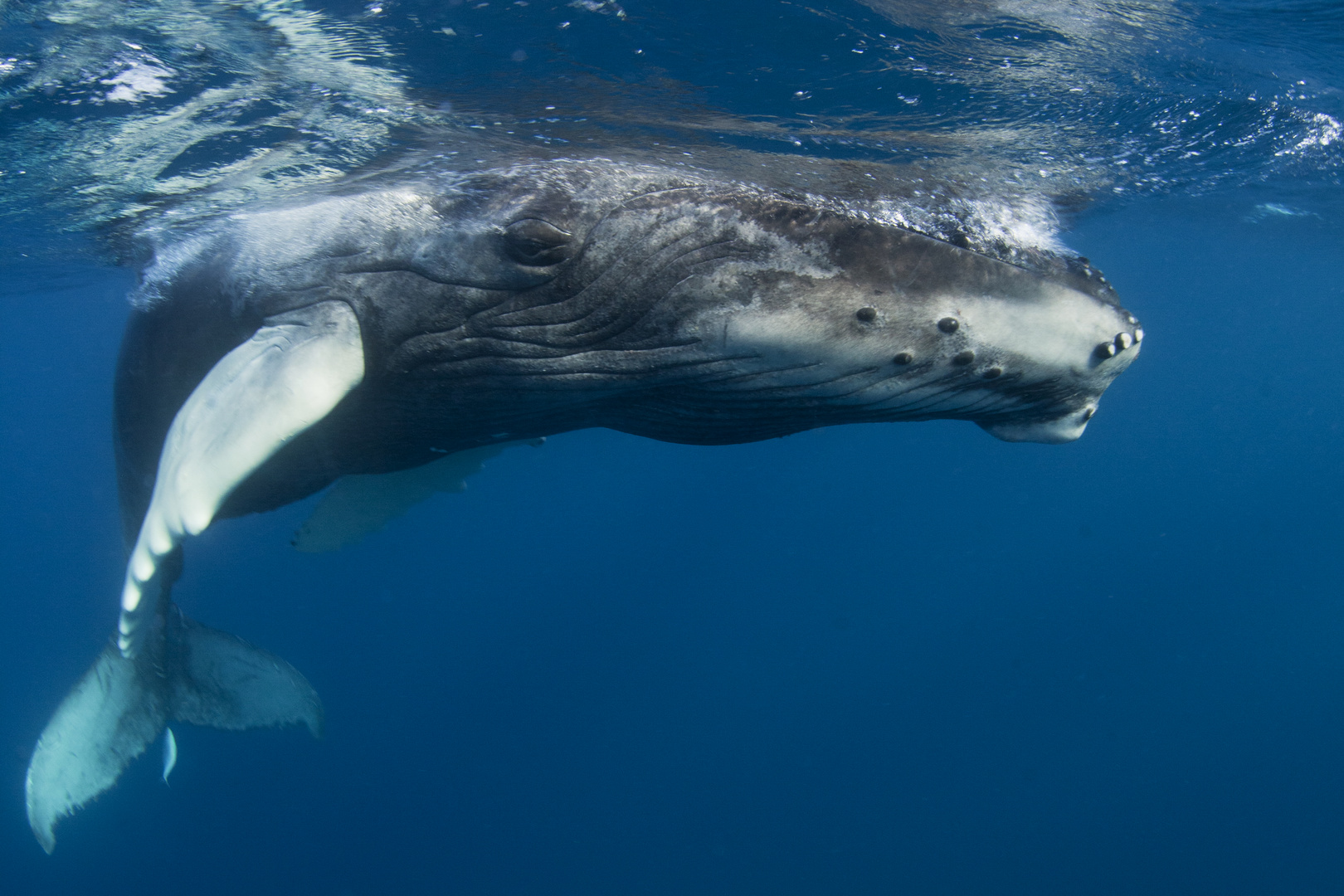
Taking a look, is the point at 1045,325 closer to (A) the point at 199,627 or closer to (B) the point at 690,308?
(B) the point at 690,308

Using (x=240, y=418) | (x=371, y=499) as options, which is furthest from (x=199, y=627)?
(x=240, y=418)

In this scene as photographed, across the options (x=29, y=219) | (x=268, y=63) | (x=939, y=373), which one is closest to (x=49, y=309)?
(x=29, y=219)

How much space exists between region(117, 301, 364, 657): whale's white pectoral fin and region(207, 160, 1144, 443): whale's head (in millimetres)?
336

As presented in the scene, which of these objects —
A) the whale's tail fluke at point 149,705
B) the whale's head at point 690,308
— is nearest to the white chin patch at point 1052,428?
the whale's head at point 690,308

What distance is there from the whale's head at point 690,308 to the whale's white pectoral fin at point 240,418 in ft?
1.10

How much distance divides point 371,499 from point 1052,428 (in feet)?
20.6

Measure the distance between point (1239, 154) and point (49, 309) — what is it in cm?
4443

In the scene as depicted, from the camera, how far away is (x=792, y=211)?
360 cm

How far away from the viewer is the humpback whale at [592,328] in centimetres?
342

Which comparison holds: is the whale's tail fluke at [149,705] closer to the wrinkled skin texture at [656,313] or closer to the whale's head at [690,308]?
the wrinkled skin texture at [656,313]

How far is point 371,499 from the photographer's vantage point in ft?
25.0

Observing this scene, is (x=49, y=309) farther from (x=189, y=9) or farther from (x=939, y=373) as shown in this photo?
(x=939, y=373)

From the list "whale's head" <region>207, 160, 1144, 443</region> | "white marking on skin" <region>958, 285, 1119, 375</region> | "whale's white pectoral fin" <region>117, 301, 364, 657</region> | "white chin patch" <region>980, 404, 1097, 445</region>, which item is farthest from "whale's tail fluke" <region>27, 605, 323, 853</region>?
"white marking on skin" <region>958, 285, 1119, 375</region>

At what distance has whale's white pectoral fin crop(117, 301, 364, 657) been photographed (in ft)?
11.6
